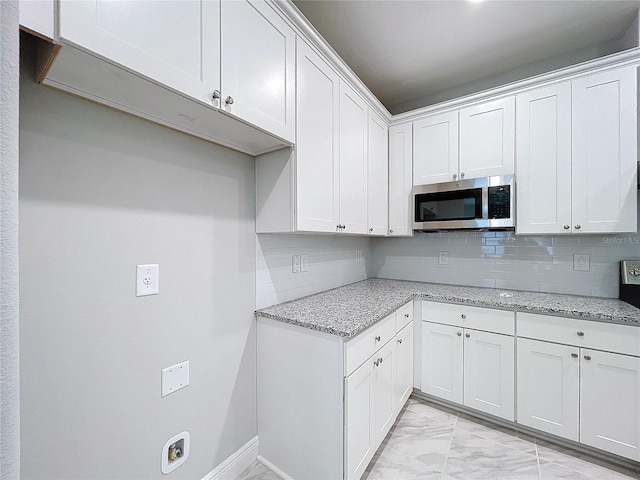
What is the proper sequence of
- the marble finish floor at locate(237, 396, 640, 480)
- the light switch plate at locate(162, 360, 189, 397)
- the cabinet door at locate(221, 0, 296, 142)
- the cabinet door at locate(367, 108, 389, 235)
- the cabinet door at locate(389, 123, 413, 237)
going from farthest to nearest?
1. the cabinet door at locate(389, 123, 413, 237)
2. the cabinet door at locate(367, 108, 389, 235)
3. the marble finish floor at locate(237, 396, 640, 480)
4. the light switch plate at locate(162, 360, 189, 397)
5. the cabinet door at locate(221, 0, 296, 142)

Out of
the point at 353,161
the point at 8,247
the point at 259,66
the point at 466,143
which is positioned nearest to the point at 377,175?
the point at 353,161

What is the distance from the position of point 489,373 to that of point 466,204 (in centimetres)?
127

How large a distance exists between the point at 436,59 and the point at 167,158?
2251 millimetres

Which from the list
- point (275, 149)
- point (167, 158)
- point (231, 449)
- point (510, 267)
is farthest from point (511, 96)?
point (231, 449)

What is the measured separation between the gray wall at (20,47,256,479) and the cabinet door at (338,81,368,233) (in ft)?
2.53

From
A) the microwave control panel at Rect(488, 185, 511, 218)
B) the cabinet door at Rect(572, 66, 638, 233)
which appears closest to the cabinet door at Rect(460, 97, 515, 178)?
the microwave control panel at Rect(488, 185, 511, 218)

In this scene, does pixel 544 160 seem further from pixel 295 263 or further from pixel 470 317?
pixel 295 263

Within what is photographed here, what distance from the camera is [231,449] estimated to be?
1.55m

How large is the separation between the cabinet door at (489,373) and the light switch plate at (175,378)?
6.12 ft

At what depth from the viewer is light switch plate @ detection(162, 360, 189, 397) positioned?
1.24 m

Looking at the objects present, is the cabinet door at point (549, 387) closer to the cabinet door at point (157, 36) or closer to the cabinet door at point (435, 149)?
the cabinet door at point (435, 149)

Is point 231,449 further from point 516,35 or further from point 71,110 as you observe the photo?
point 516,35

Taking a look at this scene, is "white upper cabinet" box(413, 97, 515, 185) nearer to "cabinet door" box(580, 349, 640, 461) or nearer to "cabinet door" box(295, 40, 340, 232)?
"cabinet door" box(295, 40, 340, 232)

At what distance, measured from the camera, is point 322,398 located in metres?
1.39
